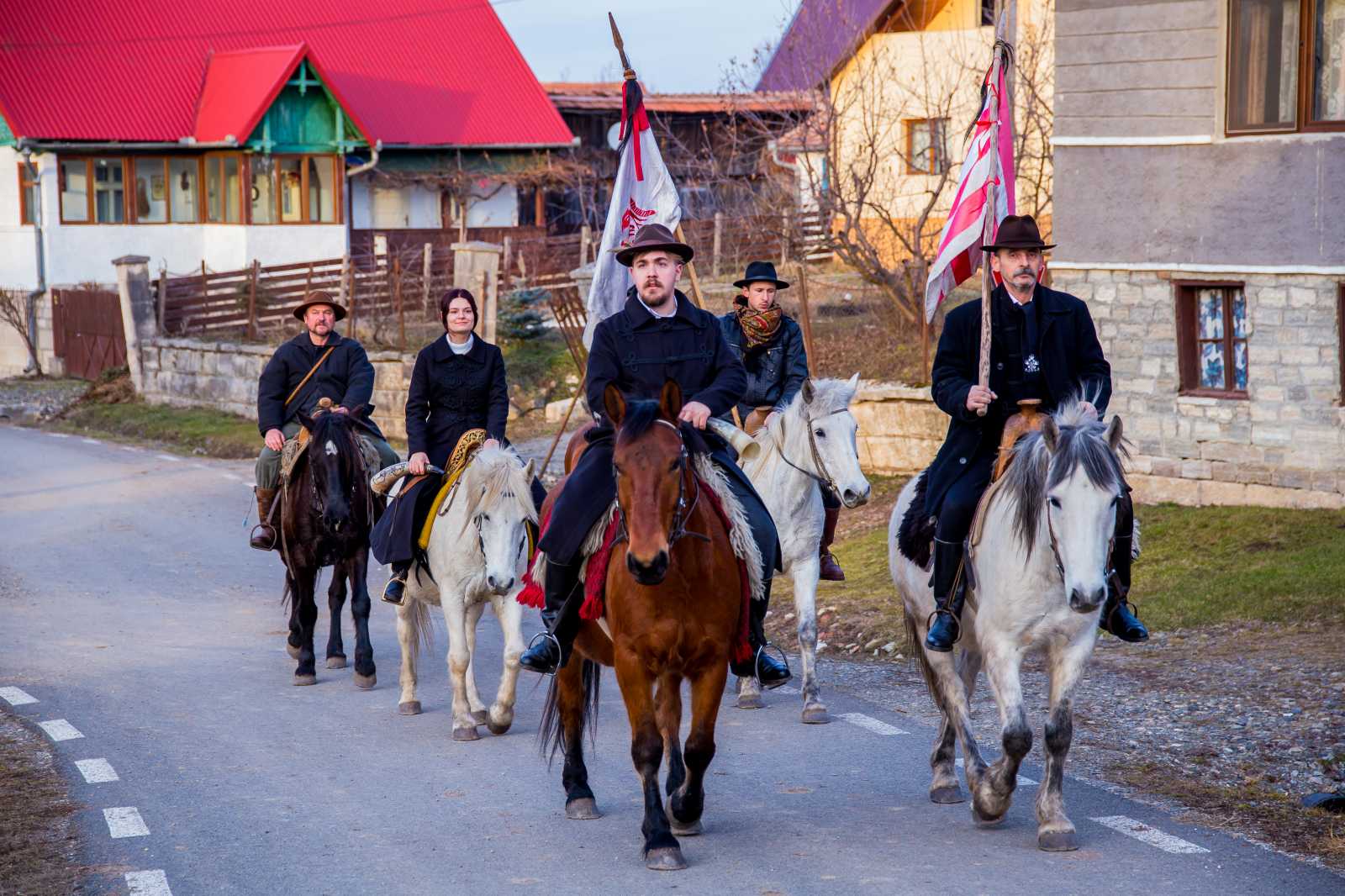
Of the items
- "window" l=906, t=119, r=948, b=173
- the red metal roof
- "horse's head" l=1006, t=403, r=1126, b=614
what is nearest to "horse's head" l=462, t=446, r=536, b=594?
"horse's head" l=1006, t=403, r=1126, b=614

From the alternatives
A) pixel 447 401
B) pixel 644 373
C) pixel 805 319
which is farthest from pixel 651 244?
pixel 805 319

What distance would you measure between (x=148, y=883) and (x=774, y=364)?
5.85 m

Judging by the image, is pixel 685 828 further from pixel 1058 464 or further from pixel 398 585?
pixel 398 585

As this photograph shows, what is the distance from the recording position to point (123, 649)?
447 inches

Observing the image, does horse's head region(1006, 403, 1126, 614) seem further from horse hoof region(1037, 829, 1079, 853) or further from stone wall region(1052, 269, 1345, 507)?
stone wall region(1052, 269, 1345, 507)

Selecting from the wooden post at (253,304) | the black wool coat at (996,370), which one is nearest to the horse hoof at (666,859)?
the black wool coat at (996,370)

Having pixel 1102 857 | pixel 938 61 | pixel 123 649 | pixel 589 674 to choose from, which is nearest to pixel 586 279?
pixel 938 61

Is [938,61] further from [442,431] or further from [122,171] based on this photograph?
[442,431]

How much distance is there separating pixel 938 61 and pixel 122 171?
810 inches

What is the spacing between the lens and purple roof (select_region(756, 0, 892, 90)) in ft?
73.5

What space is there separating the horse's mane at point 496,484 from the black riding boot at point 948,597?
2627mm

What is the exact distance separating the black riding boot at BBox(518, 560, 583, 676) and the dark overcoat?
0.47ft

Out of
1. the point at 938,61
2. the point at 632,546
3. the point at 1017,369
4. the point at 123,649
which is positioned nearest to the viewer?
the point at 632,546

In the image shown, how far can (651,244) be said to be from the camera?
7102mm
